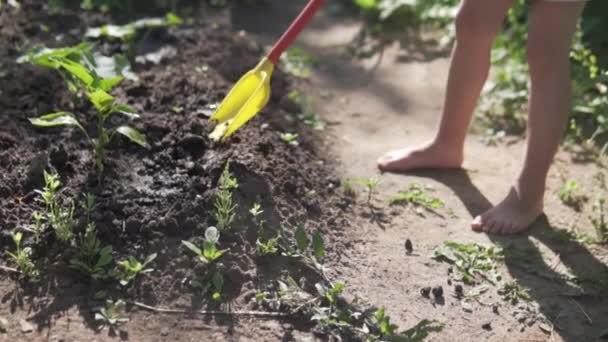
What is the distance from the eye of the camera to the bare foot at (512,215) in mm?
2818

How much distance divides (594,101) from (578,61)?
0.71 feet

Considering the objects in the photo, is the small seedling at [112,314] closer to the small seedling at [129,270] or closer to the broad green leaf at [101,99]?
the small seedling at [129,270]

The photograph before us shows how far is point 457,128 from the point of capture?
10.2ft

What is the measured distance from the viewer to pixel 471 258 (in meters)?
2.66

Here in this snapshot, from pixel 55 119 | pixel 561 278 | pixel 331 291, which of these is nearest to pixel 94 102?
pixel 55 119

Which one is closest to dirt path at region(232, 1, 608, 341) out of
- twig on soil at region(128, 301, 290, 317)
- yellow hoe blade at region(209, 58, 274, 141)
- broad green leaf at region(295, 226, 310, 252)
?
broad green leaf at region(295, 226, 310, 252)

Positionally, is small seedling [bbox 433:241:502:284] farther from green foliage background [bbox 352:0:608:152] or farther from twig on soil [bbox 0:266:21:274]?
twig on soil [bbox 0:266:21:274]

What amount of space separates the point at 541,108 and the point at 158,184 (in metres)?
1.31

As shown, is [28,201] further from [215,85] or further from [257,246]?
[215,85]

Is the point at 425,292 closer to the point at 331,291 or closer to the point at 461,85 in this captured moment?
the point at 331,291

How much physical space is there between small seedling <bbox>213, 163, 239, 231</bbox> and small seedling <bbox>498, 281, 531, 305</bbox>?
0.88m

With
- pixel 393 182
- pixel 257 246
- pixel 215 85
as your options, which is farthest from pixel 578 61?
pixel 257 246

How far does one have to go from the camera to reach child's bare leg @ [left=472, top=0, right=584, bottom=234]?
103 inches

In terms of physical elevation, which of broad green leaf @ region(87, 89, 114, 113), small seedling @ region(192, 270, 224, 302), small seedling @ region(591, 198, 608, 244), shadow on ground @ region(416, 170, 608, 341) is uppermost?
broad green leaf @ region(87, 89, 114, 113)
